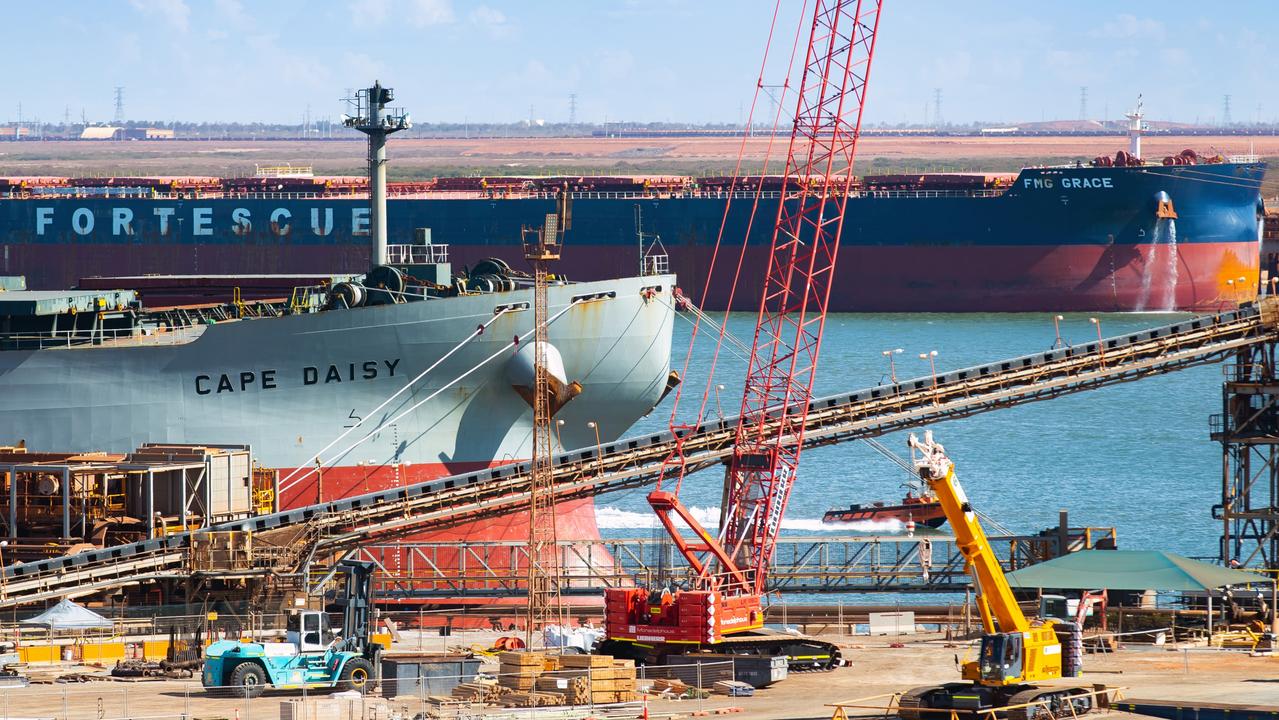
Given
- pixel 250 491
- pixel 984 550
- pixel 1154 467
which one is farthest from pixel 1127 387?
pixel 984 550

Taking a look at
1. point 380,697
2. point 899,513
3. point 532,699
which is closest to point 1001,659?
point 532,699

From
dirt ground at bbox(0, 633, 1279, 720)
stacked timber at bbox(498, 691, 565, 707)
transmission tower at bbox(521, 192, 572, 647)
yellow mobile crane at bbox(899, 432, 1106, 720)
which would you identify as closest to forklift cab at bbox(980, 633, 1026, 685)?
yellow mobile crane at bbox(899, 432, 1106, 720)

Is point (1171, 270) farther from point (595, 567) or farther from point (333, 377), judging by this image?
point (333, 377)

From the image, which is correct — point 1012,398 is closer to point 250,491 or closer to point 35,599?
point 250,491

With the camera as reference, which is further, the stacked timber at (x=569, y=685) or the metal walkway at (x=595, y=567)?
the metal walkway at (x=595, y=567)

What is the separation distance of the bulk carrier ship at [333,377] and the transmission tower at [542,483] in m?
1.02

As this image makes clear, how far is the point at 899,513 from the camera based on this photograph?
57.4 metres

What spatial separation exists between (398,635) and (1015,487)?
3392 cm

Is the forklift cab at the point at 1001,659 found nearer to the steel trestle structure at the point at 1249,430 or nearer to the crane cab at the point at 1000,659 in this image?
the crane cab at the point at 1000,659

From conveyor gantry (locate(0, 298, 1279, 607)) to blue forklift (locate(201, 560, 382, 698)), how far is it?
659cm

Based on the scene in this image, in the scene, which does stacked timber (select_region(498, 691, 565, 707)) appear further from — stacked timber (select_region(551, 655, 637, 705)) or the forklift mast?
the forklift mast

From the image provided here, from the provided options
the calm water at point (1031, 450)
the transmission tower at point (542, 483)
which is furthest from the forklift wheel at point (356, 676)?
the calm water at point (1031, 450)

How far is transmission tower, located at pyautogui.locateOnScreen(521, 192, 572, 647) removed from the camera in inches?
1325

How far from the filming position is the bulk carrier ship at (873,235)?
105 metres
